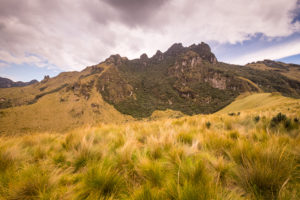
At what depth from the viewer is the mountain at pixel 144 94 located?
96125mm

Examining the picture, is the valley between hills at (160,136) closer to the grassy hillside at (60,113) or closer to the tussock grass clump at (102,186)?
the tussock grass clump at (102,186)

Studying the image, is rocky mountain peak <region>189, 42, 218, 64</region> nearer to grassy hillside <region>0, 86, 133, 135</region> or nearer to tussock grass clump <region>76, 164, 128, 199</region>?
grassy hillside <region>0, 86, 133, 135</region>

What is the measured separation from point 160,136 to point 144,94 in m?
161

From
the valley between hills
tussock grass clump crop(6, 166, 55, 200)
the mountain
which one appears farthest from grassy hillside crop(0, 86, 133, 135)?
tussock grass clump crop(6, 166, 55, 200)

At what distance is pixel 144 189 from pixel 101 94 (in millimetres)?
143635

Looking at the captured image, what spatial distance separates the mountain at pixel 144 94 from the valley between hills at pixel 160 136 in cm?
114

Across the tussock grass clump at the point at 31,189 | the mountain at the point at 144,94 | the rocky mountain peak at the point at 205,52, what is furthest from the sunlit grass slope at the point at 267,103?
the rocky mountain peak at the point at 205,52

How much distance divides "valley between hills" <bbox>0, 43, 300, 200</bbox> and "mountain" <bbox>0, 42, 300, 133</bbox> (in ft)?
3.75

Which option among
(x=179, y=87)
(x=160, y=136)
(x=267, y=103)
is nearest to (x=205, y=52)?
(x=179, y=87)

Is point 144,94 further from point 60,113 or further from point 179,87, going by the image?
point 60,113

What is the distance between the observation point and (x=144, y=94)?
163 metres

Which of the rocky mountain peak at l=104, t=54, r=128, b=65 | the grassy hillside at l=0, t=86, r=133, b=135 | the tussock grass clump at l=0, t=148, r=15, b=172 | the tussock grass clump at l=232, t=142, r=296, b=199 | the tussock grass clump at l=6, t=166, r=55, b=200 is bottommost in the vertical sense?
the grassy hillside at l=0, t=86, r=133, b=135

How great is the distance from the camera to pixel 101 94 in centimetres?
13250

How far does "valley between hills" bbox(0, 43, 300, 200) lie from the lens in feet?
3.74
